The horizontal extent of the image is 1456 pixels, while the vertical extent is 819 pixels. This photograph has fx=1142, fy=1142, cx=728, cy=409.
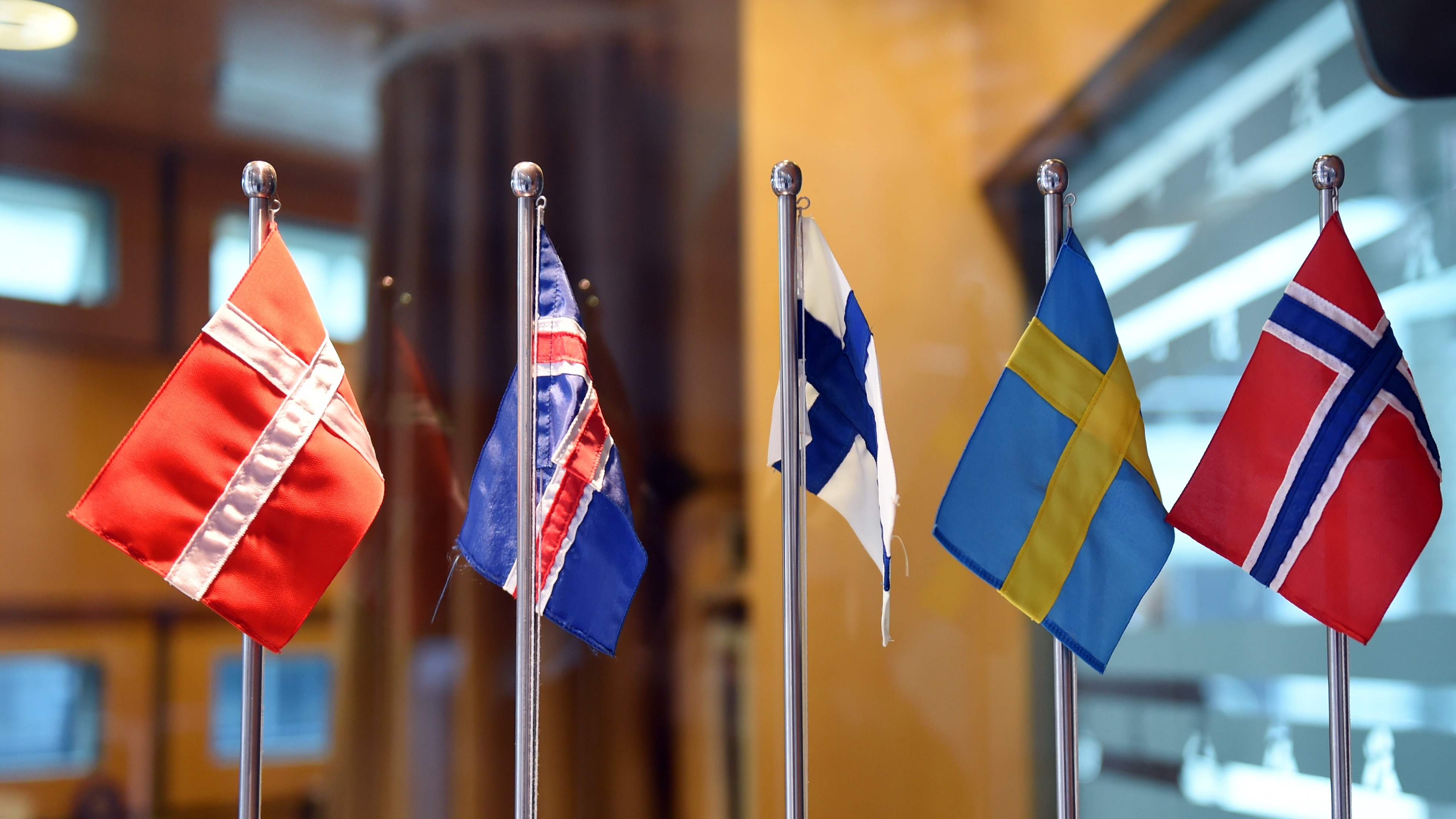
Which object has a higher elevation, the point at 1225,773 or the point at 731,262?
the point at 731,262

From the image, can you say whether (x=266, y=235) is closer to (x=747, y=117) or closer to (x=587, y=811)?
(x=747, y=117)

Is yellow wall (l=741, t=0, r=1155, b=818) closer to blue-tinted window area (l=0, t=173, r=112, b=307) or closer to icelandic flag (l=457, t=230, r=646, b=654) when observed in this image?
icelandic flag (l=457, t=230, r=646, b=654)

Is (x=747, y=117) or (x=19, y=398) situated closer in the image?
(x=19, y=398)

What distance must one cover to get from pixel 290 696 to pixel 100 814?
0.23 m

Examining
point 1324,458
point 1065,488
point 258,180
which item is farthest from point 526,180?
point 1324,458

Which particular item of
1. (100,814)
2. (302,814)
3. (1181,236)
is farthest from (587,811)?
(1181,236)

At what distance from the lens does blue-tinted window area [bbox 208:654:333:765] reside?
4.24 feet

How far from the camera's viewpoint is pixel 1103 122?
1.40m

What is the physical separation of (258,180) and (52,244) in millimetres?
347

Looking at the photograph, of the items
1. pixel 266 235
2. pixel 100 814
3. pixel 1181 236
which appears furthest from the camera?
pixel 1181 236

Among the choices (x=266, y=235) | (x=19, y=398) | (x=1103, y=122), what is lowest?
(x=19, y=398)

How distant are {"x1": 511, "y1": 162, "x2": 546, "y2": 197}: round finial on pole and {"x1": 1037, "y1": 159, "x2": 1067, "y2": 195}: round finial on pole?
1.69 feet

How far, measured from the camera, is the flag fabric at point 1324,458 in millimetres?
1136

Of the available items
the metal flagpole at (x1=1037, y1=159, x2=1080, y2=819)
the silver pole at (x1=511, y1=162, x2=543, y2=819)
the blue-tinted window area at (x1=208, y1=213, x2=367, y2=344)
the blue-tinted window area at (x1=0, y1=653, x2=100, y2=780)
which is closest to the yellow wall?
the metal flagpole at (x1=1037, y1=159, x2=1080, y2=819)
